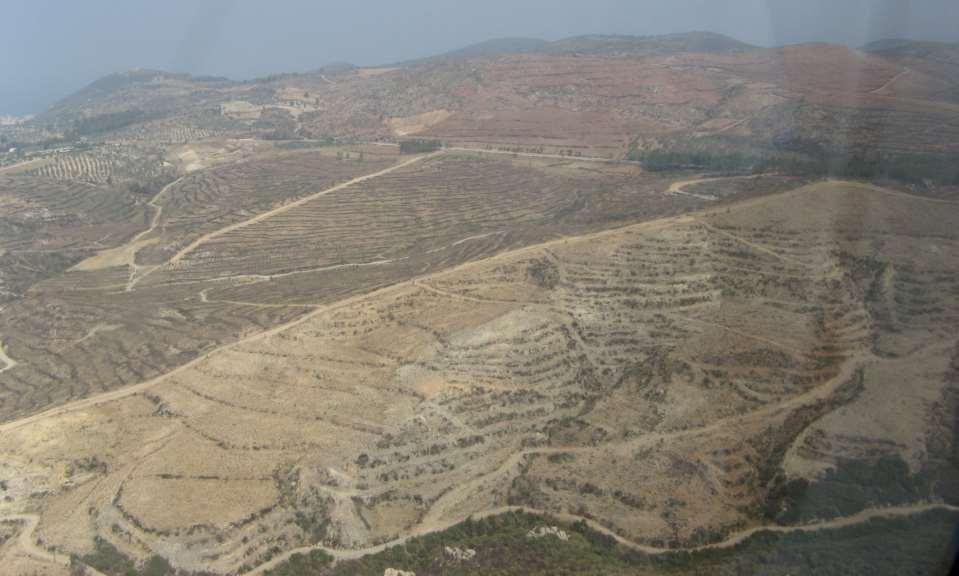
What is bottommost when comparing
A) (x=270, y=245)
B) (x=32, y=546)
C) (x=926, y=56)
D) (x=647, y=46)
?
(x=32, y=546)

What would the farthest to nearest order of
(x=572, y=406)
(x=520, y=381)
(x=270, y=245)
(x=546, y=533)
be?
1. (x=270, y=245)
2. (x=520, y=381)
3. (x=572, y=406)
4. (x=546, y=533)

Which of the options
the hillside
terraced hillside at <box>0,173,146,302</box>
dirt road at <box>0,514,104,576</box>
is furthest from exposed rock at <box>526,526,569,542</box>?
terraced hillside at <box>0,173,146,302</box>

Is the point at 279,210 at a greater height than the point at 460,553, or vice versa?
the point at 279,210

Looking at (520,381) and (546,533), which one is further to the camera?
(520,381)

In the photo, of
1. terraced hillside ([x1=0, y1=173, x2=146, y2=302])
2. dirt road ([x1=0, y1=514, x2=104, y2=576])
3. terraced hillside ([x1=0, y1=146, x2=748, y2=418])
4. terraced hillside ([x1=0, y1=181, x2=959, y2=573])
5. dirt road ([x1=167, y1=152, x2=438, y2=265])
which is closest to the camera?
dirt road ([x1=0, y1=514, x2=104, y2=576])

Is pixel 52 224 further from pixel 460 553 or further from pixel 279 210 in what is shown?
pixel 460 553

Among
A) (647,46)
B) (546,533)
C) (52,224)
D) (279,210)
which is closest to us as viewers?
(546,533)

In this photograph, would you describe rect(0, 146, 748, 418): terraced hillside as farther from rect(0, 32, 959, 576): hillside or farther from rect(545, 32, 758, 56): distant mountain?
rect(545, 32, 758, 56): distant mountain

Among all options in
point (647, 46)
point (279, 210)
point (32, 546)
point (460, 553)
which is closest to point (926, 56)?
point (647, 46)

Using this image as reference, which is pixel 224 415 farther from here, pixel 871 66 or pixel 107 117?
pixel 107 117

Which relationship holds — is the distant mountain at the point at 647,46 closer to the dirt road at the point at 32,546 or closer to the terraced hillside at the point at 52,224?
the terraced hillside at the point at 52,224
